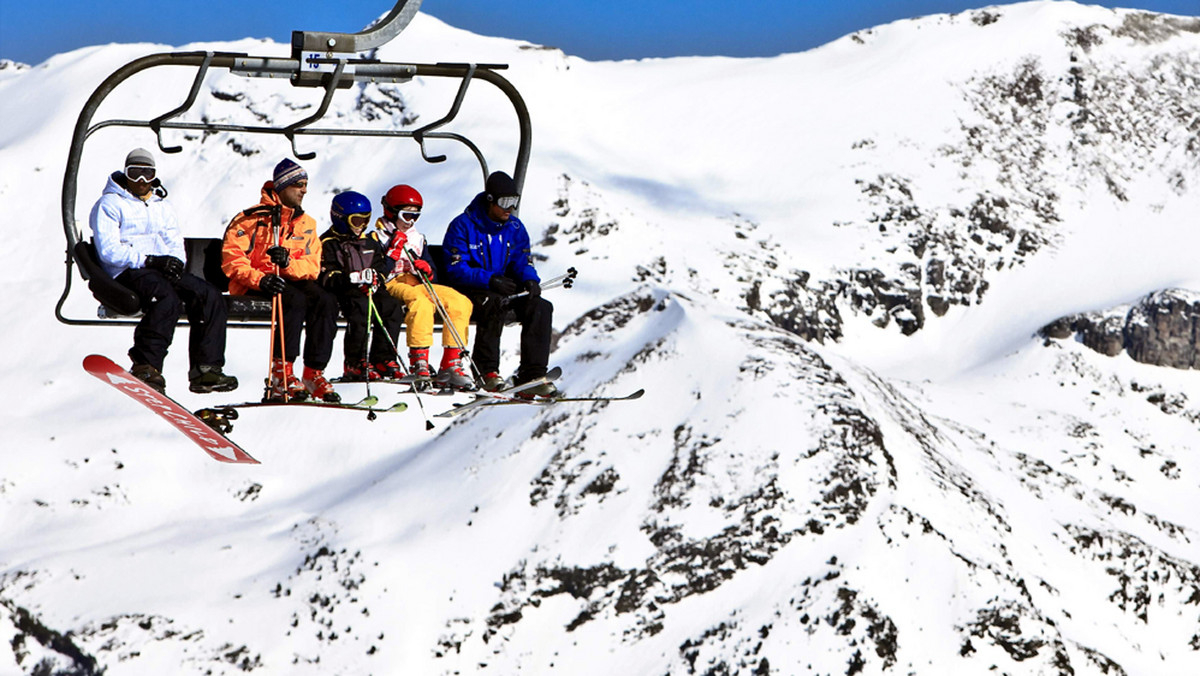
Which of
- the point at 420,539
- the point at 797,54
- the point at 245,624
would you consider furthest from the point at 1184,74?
the point at 245,624

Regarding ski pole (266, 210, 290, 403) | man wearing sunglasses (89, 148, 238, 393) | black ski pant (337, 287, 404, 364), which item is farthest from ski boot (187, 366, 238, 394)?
black ski pant (337, 287, 404, 364)

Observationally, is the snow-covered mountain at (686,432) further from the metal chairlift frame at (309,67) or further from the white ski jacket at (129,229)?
the metal chairlift frame at (309,67)

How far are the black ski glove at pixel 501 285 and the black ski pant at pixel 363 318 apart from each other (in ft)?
3.07

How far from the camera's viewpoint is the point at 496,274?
14.9 meters

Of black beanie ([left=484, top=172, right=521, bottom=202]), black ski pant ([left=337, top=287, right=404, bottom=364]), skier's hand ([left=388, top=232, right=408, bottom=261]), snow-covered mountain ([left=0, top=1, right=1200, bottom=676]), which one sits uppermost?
black beanie ([left=484, top=172, right=521, bottom=202])

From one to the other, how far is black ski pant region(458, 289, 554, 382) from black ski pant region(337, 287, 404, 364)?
786mm

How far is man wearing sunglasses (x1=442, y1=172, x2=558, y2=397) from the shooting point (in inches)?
577

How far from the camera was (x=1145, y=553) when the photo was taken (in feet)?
222

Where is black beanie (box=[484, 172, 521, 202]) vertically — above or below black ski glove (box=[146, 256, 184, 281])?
above

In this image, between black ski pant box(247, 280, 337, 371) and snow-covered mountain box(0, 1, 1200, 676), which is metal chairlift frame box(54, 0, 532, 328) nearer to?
black ski pant box(247, 280, 337, 371)

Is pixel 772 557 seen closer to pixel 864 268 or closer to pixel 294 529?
pixel 294 529

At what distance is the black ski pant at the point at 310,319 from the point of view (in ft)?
45.3

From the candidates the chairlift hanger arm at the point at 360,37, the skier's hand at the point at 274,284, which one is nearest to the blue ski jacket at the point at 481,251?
the skier's hand at the point at 274,284

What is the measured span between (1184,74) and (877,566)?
250ft
